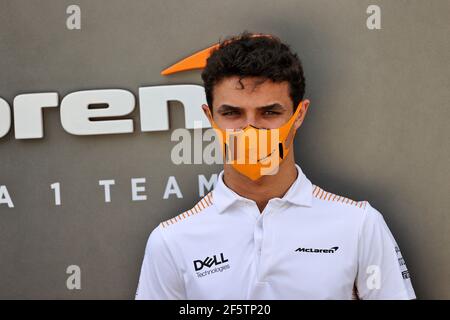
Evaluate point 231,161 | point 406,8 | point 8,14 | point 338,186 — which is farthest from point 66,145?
point 406,8

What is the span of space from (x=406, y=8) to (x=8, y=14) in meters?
1.85

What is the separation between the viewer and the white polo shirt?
244cm

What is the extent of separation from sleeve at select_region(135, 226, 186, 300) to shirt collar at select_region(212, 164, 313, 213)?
0.28 metres

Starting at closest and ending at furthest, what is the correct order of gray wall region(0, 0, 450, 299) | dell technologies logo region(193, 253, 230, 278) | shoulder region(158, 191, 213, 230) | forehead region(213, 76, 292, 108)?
1. forehead region(213, 76, 292, 108)
2. dell technologies logo region(193, 253, 230, 278)
3. shoulder region(158, 191, 213, 230)
4. gray wall region(0, 0, 450, 299)

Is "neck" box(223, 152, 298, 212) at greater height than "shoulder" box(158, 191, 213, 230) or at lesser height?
greater

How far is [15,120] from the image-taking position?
2980 mm

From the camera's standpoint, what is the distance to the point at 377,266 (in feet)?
8.05

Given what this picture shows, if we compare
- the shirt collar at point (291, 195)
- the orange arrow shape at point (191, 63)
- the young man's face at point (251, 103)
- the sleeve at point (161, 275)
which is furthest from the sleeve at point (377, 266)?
the orange arrow shape at point (191, 63)

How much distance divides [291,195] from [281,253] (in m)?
0.23

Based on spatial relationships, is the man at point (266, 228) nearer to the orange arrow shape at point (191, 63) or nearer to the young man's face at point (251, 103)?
the young man's face at point (251, 103)

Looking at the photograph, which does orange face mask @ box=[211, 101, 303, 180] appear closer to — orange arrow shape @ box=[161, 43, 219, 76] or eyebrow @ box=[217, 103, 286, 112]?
eyebrow @ box=[217, 103, 286, 112]

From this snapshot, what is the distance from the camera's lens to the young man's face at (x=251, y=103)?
7.74 feet

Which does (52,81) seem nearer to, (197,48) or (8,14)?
(8,14)

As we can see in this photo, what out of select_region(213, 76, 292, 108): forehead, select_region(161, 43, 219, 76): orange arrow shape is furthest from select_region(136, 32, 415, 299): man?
select_region(161, 43, 219, 76): orange arrow shape
